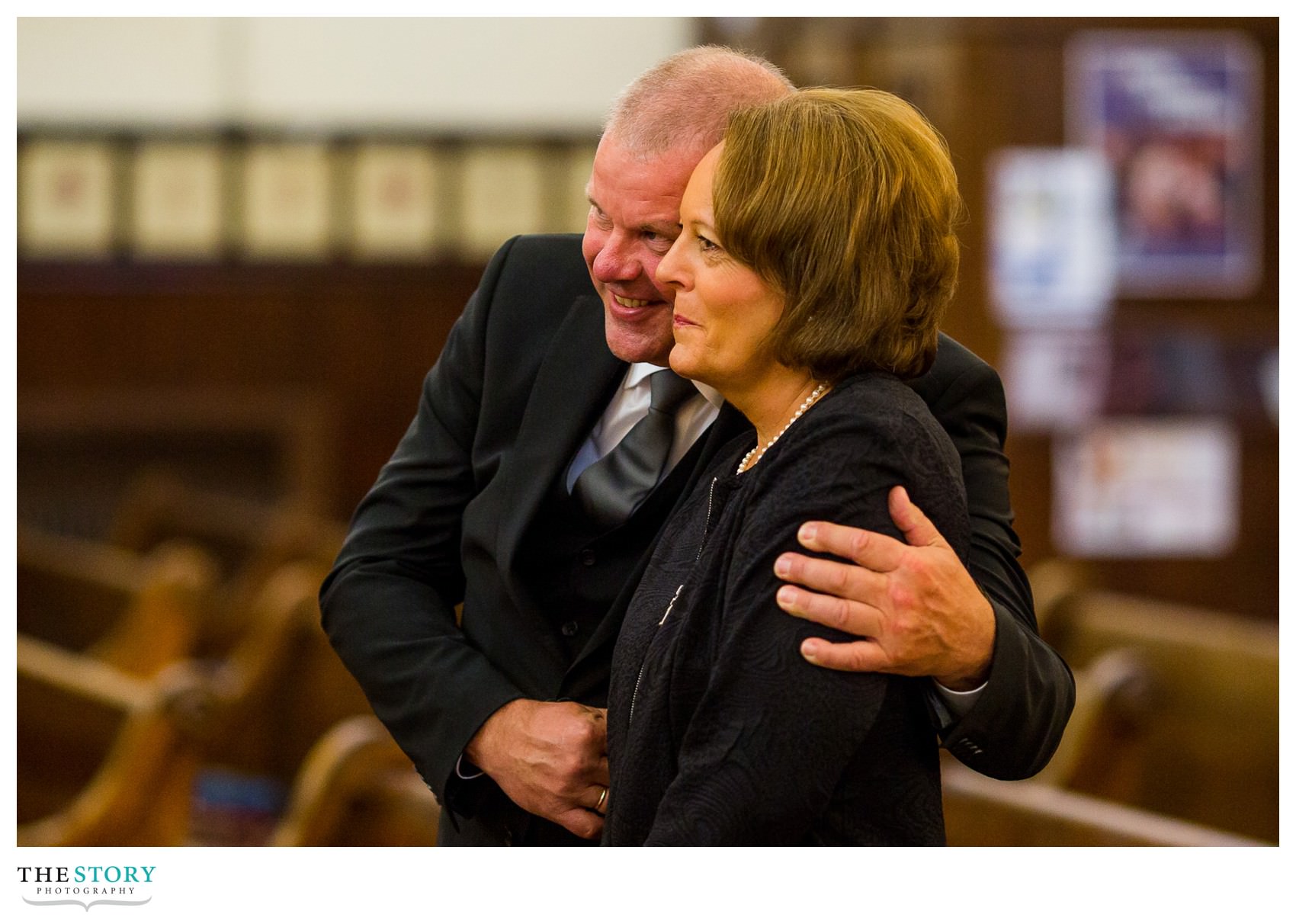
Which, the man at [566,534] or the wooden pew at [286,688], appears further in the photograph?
the wooden pew at [286,688]

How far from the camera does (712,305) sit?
147 cm

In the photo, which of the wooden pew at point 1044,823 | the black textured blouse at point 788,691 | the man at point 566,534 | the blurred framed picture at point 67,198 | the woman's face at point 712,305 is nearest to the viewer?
the black textured blouse at point 788,691

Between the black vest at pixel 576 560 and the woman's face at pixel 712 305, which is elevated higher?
the woman's face at pixel 712 305

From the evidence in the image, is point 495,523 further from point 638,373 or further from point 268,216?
point 268,216

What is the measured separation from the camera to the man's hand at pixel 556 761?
173 centimetres

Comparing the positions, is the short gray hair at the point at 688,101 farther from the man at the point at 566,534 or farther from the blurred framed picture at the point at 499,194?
the blurred framed picture at the point at 499,194

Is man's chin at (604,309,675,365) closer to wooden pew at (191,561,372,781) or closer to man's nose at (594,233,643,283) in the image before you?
man's nose at (594,233,643,283)

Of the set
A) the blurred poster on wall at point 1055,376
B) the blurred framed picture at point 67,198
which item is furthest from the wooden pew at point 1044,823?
the blurred framed picture at point 67,198

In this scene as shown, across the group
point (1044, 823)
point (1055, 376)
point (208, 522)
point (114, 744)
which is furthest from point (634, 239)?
point (208, 522)

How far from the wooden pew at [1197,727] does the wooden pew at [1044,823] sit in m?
0.76

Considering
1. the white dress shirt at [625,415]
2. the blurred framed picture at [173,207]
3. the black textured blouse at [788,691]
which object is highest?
the blurred framed picture at [173,207]

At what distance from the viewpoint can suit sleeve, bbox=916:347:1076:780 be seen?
152cm

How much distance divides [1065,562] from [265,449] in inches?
160
